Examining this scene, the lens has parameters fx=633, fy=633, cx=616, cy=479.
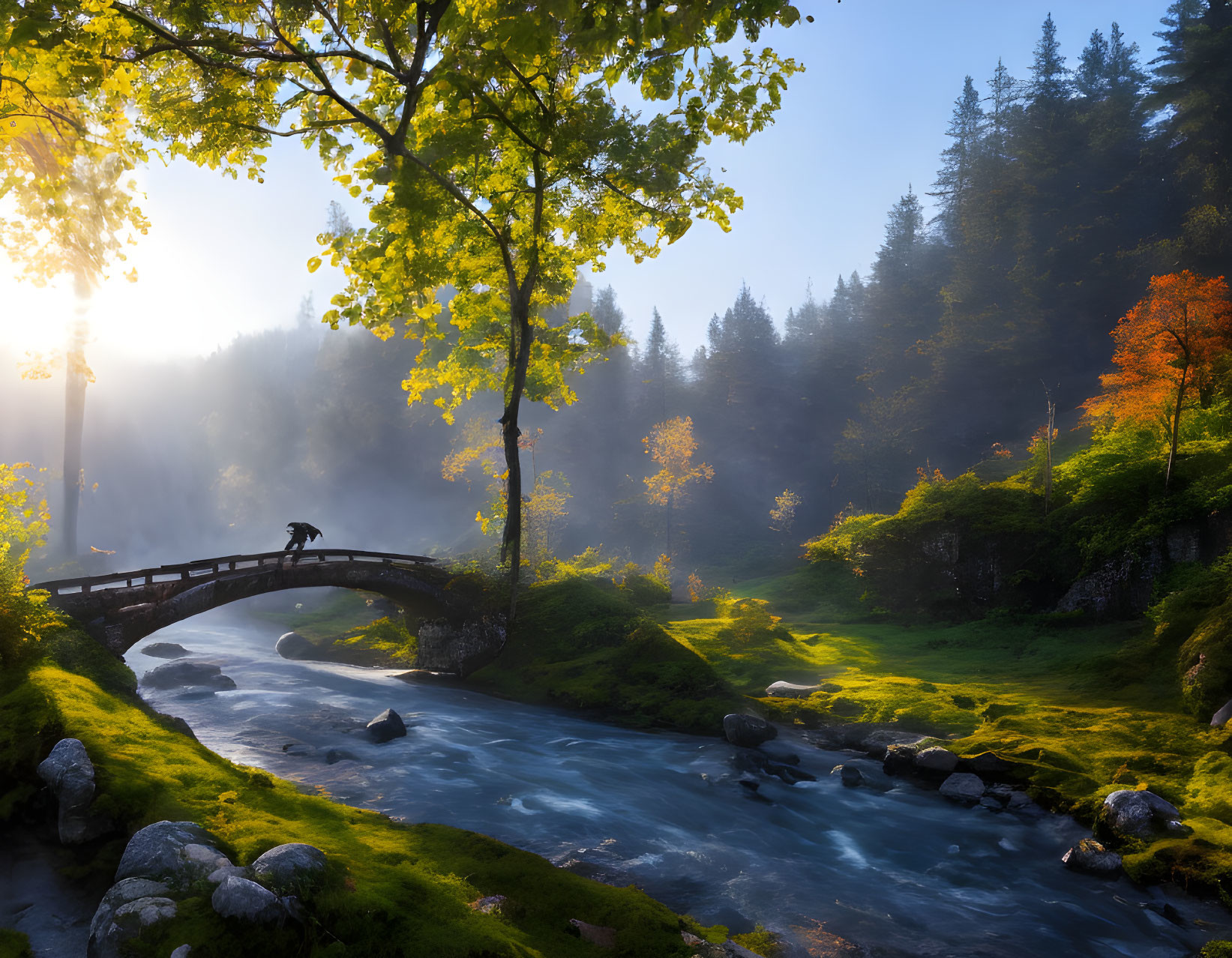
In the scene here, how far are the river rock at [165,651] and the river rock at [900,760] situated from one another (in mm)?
30344

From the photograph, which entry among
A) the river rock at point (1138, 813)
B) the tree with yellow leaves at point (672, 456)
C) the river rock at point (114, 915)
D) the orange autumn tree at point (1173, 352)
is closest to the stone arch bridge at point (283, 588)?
the river rock at point (114, 915)

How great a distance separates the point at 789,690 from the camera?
1716 cm

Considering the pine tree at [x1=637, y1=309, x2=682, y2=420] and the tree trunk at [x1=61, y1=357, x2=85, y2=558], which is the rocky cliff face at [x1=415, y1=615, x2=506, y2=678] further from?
the pine tree at [x1=637, y1=309, x2=682, y2=420]

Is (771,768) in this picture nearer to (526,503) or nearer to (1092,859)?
(1092,859)

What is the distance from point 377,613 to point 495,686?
21749mm

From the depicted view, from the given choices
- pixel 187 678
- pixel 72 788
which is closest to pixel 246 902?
pixel 72 788

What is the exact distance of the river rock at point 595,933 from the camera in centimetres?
595

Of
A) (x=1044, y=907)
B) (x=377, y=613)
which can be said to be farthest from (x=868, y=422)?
(x=1044, y=907)

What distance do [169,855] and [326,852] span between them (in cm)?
134

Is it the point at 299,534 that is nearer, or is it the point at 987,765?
the point at 987,765

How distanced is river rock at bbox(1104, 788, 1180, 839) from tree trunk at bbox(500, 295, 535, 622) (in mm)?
13928

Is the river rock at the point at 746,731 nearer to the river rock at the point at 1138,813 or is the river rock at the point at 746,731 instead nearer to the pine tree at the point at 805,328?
the river rock at the point at 1138,813

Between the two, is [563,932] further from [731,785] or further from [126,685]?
[126,685]

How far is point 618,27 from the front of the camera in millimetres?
6531
